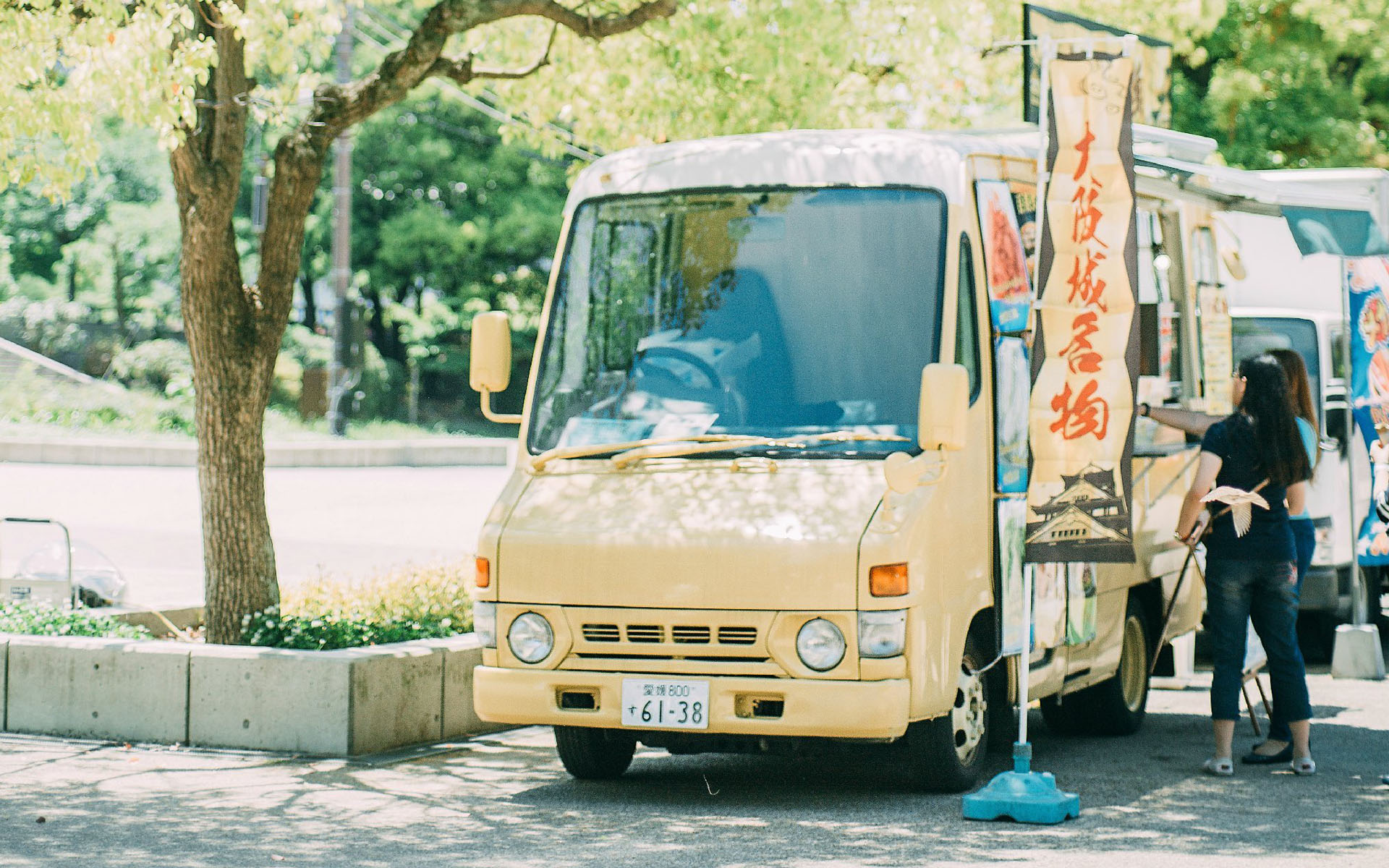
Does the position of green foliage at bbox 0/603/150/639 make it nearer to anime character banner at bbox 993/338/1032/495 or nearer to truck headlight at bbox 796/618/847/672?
truck headlight at bbox 796/618/847/672

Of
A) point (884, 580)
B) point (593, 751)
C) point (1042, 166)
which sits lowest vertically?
point (593, 751)

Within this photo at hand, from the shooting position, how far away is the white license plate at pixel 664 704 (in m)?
7.48

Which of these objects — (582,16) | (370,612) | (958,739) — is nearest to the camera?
(958,739)

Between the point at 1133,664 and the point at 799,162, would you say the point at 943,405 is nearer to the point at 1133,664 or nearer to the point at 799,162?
the point at 799,162

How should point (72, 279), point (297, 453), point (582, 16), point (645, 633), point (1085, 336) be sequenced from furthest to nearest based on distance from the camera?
point (72, 279) → point (297, 453) → point (582, 16) → point (1085, 336) → point (645, 633)

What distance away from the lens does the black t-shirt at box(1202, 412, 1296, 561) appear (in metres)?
8.58

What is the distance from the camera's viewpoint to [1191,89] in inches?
900

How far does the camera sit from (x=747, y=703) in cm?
748

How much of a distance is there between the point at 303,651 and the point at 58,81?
11.5 feet

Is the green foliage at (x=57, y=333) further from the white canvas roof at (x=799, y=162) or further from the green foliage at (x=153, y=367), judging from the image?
the white canvas roof at (x=799, y=162)

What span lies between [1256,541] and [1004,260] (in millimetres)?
1751

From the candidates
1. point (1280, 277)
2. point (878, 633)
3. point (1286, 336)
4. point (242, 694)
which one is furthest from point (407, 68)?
point (1280, 277)

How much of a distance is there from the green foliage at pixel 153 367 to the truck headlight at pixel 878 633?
29.8 metres

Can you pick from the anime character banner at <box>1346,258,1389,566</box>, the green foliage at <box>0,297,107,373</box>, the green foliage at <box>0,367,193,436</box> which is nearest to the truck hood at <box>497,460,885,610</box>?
the anime character banner at <box>1346,258,1389,566</box>
